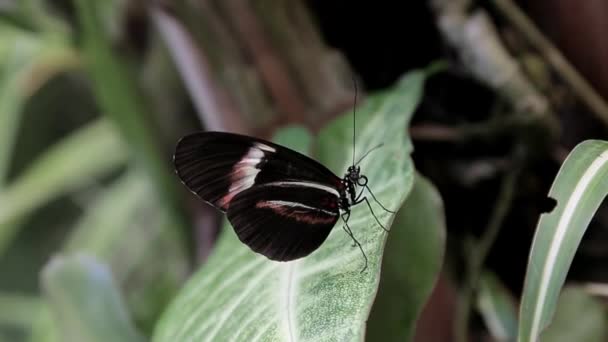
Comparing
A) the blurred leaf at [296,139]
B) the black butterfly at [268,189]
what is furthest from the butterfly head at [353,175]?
the blurred leaf at [296,139]

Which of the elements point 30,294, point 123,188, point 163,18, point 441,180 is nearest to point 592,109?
point 441,180

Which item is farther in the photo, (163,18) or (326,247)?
(163,18)

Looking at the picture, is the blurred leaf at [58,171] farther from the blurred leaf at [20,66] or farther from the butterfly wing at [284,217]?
the butterfly wing at [284,217]

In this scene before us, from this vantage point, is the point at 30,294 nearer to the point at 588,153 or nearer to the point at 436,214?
the point at 436,214

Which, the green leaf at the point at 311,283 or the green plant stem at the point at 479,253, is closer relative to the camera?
the green leaf at the point at 311,283

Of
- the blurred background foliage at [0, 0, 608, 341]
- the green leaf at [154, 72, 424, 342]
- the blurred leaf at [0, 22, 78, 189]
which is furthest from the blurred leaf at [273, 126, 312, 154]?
the blurred leaf at [0, 22, 78, 189]

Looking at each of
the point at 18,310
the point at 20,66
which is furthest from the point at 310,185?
the point at 18,310
